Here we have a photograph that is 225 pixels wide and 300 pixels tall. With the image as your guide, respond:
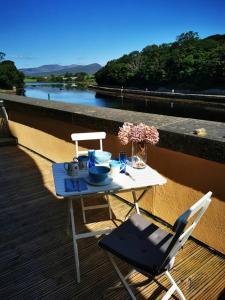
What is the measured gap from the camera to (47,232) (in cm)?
286

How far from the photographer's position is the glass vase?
244 centimetres

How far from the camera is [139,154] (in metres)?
2.48

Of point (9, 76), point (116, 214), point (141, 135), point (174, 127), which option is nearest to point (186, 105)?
point (116, 214)

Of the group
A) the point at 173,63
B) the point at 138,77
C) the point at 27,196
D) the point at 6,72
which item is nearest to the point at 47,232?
the point at 27,196

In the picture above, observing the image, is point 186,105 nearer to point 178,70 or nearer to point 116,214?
point 178,70

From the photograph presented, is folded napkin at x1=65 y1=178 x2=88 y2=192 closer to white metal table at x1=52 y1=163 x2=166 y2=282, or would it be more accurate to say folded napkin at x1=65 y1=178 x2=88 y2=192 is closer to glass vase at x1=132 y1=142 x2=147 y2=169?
white metal table at x1=52 y1=163 x2=166 y2=282

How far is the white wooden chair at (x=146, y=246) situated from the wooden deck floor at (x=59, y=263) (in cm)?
33

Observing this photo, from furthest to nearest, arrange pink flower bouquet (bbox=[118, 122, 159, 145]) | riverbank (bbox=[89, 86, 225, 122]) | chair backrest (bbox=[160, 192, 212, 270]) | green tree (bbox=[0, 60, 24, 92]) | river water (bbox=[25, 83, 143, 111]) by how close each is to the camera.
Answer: green tree (bbox=[0, 60, 24, 92]) < river water (bbox=[25, 83, 143, 111]) < riverbank (bbox=[89, 86, 225, 122]) < pink flower bouquet (bbox=[118, 122, 159, 145]) < chair backrest (bbox=[160, 192, 212, 270])

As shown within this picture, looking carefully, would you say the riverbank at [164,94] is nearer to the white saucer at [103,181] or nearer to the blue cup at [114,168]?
the blue cup at [114,168]

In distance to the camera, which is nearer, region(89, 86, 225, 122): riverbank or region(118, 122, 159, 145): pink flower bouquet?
region(118, 122, 159, 145): pink flower bouquet

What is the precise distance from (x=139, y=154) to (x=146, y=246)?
905 millimetres

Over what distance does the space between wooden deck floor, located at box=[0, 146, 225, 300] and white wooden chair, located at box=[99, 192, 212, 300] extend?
332 millimetres

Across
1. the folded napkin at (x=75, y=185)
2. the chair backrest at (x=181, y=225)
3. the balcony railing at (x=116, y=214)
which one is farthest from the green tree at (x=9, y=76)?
the chair backrest at (x=181, y=225)

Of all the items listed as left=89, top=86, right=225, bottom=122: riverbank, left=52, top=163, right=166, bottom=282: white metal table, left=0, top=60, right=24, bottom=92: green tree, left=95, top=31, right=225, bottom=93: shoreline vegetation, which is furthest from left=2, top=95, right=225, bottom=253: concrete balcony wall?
left=0, top=60, right=24, bottom=92: green tree
